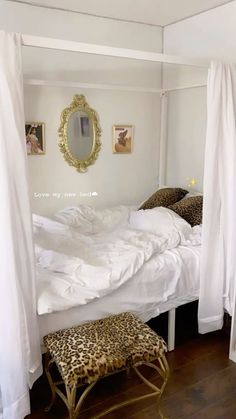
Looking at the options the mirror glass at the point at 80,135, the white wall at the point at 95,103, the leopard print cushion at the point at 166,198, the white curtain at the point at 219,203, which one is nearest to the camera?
the white curtain at the point at 219,203

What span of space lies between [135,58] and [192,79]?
1.68m

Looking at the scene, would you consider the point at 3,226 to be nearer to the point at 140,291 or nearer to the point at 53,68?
the point at 140,291

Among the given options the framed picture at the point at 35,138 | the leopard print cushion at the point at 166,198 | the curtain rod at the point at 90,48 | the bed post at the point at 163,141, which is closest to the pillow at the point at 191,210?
the leopard print cushion at the point at 166,198

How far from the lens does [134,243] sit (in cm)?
265

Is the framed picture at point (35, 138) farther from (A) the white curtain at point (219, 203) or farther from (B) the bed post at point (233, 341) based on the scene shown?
(B) the bed post at point (233, 341)

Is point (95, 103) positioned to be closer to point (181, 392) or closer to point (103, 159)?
point (103, 159)

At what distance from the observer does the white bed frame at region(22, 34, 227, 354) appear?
1756mm

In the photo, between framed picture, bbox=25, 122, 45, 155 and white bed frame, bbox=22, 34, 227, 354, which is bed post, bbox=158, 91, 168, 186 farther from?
framed picture, bbox=25, 122, 45, 155

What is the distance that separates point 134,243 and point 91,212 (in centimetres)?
77

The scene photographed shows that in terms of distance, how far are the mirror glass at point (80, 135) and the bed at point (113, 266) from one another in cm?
69

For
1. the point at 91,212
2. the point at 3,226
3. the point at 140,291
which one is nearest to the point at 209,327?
the point at 140,291

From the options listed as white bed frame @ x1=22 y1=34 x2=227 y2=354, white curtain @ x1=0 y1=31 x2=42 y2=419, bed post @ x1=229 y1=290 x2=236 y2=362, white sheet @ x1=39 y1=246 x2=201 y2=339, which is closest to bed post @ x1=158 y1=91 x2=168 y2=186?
white bed frame @ x1=22 y1=34 x2=227 y2=354

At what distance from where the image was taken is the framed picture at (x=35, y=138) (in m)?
3.33

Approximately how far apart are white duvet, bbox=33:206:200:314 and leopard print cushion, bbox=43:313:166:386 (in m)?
0.17
